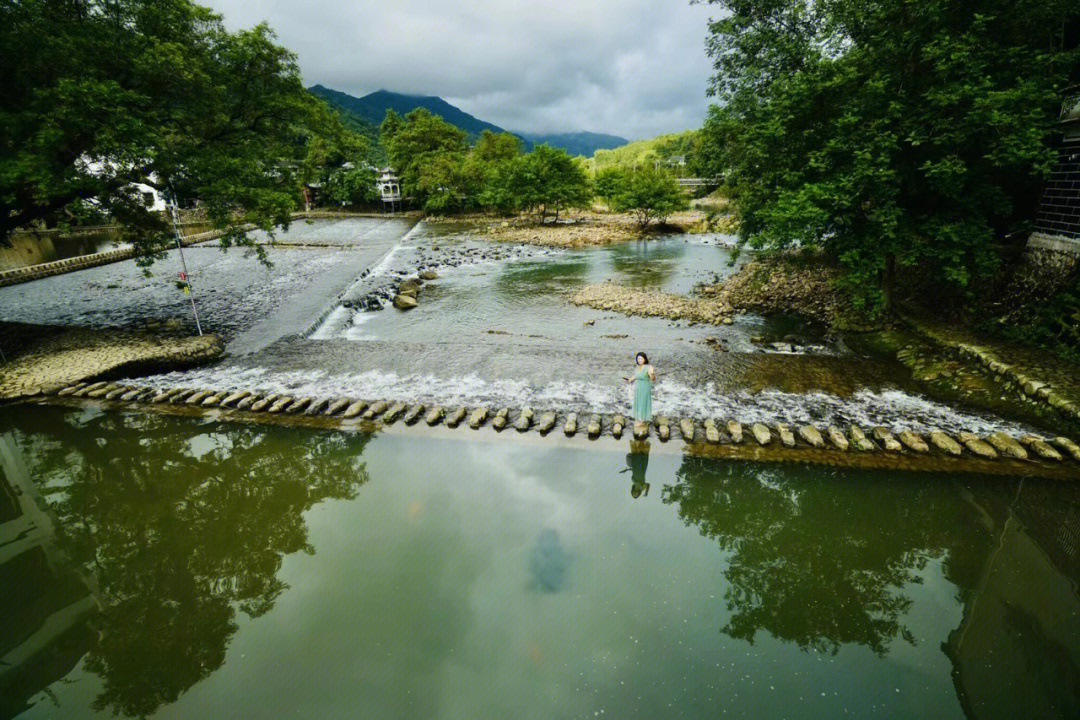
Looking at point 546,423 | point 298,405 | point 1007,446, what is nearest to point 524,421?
point 546,423

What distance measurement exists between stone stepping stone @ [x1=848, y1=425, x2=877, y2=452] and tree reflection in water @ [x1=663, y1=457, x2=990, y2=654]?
63 centimetres

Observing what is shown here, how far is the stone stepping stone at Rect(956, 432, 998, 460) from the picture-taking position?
7.41 m

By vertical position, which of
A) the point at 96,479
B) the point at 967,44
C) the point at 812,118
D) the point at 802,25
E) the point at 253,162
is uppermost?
the point at 802,25

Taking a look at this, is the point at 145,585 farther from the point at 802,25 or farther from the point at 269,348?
the point at 802,25

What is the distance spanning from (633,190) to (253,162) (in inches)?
1197

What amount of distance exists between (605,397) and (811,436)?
3.94 meters

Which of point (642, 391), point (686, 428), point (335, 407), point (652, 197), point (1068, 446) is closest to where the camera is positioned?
point (1068, 446)

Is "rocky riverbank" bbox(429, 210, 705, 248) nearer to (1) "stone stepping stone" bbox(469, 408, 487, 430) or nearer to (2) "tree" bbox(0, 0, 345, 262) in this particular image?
(2) "tree" bbox(0, 0, 345, 262)

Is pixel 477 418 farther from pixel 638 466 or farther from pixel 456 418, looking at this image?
pixel 638 466

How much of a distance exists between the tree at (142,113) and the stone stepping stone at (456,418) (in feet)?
30.6

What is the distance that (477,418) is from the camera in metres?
9.16

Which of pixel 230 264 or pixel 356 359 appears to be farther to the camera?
pixel 230 264

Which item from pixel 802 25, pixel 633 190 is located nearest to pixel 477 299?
pixel 802 25

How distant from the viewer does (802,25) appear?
46.6 ft
